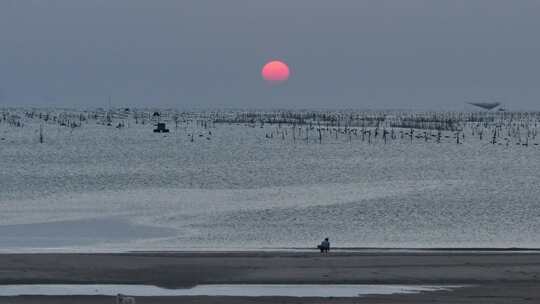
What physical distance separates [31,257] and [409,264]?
668 centimetres

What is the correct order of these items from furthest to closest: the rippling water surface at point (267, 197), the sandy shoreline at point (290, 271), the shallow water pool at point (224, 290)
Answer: the rippling water surface at point (267, 197) → the shallow water pool at point (224, 290) → the sandy shoreline at point (290, 271)

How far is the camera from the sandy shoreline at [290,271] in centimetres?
1371

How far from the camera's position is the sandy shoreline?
13711 millimetres

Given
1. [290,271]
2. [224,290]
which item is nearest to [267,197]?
[290,271]

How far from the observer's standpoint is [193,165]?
52.7 m

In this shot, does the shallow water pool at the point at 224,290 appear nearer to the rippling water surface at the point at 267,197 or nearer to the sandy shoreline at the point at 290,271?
the sandy shoreline at the point at 290,271

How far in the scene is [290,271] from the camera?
51.8 feet

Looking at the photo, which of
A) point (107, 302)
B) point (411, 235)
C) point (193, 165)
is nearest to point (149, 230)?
point (411, 235)

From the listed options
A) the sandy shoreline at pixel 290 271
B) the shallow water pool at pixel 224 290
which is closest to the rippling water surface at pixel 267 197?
the sandy shoreline at pixel 290 271

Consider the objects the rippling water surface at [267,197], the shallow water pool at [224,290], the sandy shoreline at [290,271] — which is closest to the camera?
the sandy shoreline at [290,271]

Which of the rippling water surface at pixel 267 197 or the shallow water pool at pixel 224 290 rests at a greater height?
the shallow water pool at pixel 224 290

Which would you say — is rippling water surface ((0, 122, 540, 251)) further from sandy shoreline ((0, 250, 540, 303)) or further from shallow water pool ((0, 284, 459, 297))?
shallow water pool ((0, 284, 459, 297))

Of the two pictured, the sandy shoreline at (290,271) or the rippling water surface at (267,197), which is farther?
the rippling water surface at (267,197)

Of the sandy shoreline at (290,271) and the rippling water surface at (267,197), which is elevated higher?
the sandy shoreline at (290,271)
